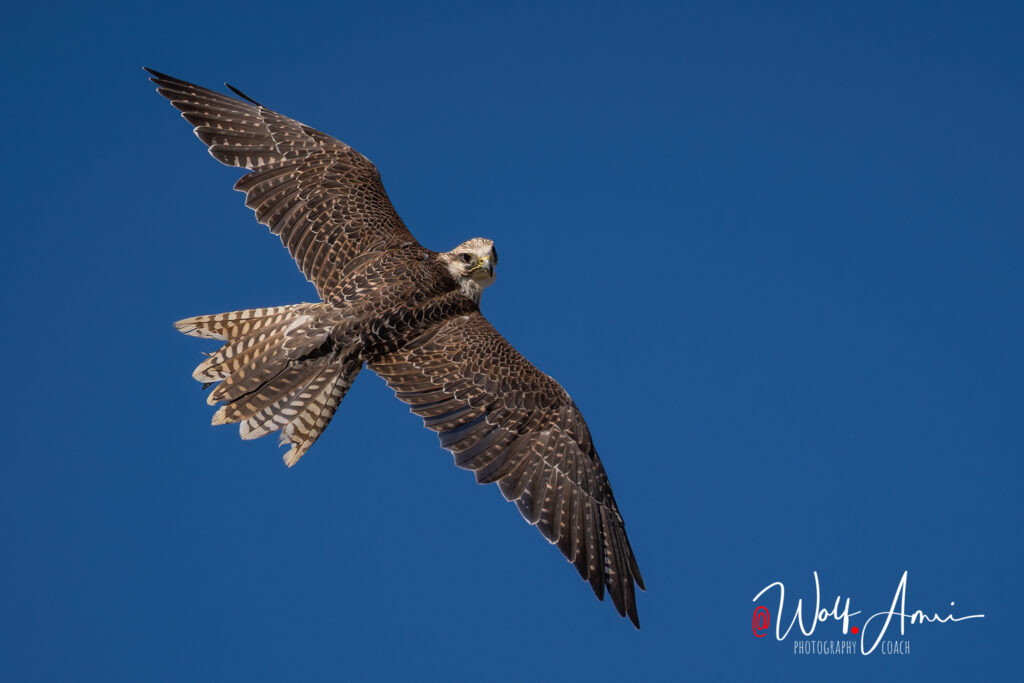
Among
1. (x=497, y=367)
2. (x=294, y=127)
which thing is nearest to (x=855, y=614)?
(x=497, y=367)

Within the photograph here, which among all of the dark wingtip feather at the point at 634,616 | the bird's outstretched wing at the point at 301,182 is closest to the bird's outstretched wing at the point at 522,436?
the dark wingtip feather at the point at 634,616

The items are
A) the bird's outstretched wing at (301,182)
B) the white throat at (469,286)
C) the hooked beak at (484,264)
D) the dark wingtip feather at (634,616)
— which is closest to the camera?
the dark wingtip feather at (634,616)

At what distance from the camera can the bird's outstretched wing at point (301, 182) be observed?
954 cm

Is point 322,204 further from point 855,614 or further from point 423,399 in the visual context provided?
point 855,614

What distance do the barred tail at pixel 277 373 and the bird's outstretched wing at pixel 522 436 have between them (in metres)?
0.45

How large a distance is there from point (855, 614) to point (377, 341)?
470 cm

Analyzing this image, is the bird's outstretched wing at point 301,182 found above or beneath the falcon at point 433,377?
above

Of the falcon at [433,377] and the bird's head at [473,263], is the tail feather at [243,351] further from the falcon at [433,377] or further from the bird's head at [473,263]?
the bird's head at [473,263]

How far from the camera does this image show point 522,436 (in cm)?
868

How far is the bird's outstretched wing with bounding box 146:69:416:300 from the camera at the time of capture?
31.3 ft

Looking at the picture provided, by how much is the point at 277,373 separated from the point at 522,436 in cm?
187

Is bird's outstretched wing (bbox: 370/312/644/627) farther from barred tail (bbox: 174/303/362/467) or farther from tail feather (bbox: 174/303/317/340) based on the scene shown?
tail feather (bbox: 174/303/317/340)

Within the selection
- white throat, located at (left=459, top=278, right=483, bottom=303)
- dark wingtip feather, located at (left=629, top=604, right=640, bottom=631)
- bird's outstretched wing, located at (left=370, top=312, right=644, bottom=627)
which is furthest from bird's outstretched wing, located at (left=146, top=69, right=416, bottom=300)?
dark wingtip feather, located at (left=629, top=604, right=640, bottom=631)

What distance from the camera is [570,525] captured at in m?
8.45
